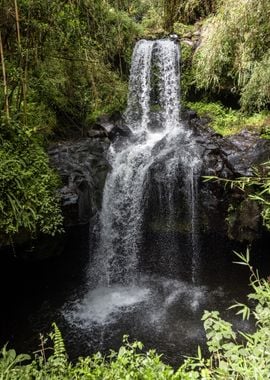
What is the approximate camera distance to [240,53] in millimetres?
6867

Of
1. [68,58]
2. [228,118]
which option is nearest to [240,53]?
→ [228,118]

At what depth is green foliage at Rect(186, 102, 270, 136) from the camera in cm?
724

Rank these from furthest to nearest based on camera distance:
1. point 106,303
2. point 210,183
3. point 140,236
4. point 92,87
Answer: point 92,87
point 140,236
point 210,183
point 106,303

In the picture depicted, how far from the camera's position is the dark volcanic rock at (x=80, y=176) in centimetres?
601

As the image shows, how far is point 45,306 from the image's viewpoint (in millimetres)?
5738

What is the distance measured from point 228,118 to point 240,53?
58.7 inches

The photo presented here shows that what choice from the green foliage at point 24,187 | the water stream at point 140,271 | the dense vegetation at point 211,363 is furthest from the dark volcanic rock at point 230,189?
the dense vegetation at point 211,363

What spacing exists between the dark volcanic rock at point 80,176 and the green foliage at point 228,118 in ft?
8.94

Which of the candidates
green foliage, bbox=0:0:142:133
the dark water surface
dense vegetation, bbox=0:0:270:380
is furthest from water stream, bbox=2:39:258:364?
green foliage, bbox=0:0:142:133

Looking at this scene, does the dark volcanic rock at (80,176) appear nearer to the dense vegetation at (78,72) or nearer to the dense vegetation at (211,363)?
the dense vegetation at (78,72)

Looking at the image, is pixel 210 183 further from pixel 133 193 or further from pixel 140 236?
pixel 140 236

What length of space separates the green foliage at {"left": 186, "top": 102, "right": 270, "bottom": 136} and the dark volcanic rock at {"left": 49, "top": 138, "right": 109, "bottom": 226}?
2.73 meters

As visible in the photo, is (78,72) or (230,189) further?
(78,72)

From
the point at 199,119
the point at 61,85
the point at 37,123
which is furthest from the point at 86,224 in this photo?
the point at 199,119
